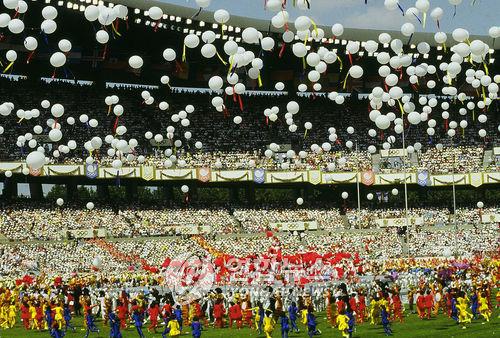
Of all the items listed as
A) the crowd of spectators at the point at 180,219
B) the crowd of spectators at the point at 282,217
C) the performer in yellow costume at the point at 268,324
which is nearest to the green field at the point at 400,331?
the performer in yellow costume at the point at 268,324

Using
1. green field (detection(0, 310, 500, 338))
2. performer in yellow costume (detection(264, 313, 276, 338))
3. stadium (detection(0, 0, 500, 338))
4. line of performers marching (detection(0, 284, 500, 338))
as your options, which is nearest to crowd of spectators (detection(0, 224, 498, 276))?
stadium (detection(0, 0, 500, 338))

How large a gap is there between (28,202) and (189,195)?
429 inches

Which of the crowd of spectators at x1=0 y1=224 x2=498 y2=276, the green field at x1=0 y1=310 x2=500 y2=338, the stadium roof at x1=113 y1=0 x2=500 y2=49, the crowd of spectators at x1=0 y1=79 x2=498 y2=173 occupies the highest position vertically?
the stadium roof at x1=113 y1=0 x2=500 y2=49

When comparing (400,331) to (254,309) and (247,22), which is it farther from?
(247,22)

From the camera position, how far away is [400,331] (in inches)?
854

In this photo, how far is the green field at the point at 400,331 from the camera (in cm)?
2078

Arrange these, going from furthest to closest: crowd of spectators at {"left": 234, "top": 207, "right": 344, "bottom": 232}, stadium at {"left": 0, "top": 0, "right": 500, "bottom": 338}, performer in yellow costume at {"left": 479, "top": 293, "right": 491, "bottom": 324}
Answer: crowd of spectators at {"left": 234, "top": 207, "right": 344, "bottom": 232}
stadium at {"left": 0, "top": 0, "right": 500, "bottom": 338}
performer in yellow costume at {"left": 479, "top": 293, "right": 491, "bottom": 324}

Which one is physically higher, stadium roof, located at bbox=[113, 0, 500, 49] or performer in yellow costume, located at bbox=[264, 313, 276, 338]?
stadium roof, located at bbox=[113, 0, 500, 49]

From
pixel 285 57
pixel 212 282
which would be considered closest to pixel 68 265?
pixel 212 282

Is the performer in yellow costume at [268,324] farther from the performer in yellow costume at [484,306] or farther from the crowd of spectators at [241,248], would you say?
the crowd of spectators at [241,248]

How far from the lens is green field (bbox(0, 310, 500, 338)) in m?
20.8

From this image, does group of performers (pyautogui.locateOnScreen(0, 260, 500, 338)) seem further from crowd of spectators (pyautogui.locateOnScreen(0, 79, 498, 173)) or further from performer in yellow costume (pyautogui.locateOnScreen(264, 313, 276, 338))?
crowd of spectators (pyautogui.locateOnScreen(0, 79, 498, 173))

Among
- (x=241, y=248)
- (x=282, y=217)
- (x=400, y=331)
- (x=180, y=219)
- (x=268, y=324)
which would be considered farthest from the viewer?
(x=282, y=217)

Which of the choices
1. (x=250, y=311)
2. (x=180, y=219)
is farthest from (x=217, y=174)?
(x=250, y=311)
